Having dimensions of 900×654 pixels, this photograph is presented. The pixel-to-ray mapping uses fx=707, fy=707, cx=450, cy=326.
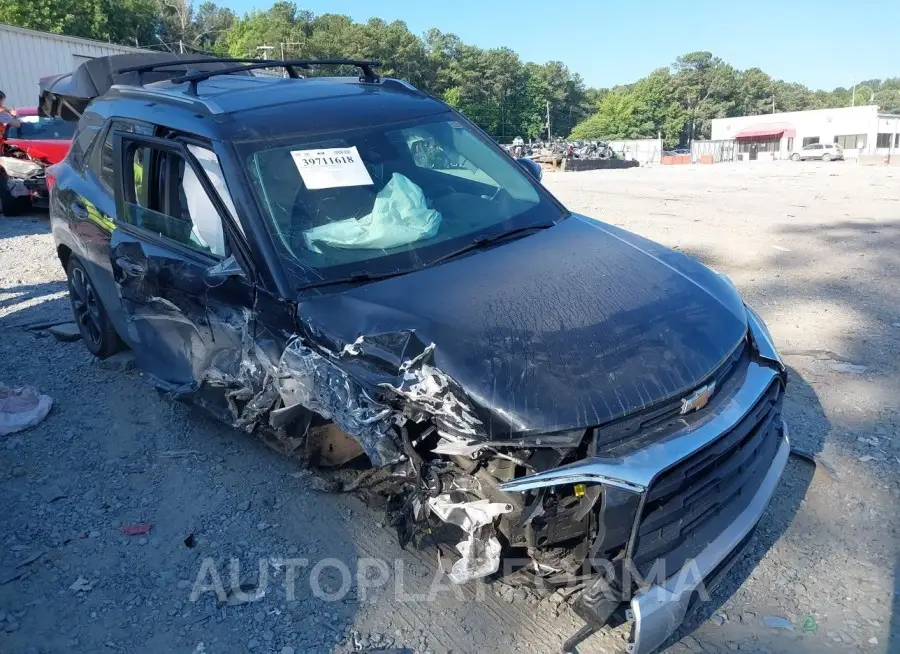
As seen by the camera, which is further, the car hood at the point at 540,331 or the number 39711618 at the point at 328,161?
the number 39711618 at the point at 328,161

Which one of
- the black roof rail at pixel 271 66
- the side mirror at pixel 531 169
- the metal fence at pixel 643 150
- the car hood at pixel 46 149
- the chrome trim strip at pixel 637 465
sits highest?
the black roof rail at pixel 271 66

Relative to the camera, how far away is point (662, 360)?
8.09ft

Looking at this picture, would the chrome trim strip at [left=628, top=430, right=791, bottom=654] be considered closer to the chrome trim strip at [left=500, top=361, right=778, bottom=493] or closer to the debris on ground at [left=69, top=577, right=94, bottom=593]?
the chrome trim strip at [left=500, top=361, right=778, bottom=493]

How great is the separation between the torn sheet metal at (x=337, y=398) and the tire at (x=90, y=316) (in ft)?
8.35

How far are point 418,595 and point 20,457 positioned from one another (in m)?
2.54

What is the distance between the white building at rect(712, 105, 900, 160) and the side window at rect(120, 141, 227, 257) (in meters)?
56.5

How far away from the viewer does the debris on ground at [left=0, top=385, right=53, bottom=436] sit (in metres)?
4.15

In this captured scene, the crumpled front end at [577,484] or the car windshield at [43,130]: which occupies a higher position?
the car windshield at [43,130]

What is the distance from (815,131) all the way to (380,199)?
72709 millimetres

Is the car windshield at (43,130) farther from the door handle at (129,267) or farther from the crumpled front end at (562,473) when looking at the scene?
the crumpled front end at (562,473)

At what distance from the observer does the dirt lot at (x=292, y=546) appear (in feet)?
8.54

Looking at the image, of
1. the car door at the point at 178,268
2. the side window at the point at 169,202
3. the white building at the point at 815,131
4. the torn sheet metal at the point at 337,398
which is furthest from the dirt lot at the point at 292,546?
the white building at the point at 815,131

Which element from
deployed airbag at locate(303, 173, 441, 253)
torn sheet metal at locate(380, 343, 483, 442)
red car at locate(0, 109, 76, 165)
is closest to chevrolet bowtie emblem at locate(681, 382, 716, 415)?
torn sheet metal at locate(380, 343, 483, 442)

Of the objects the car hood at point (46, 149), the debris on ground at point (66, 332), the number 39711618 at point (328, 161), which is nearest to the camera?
the number 39711618 at point (328, 161)
